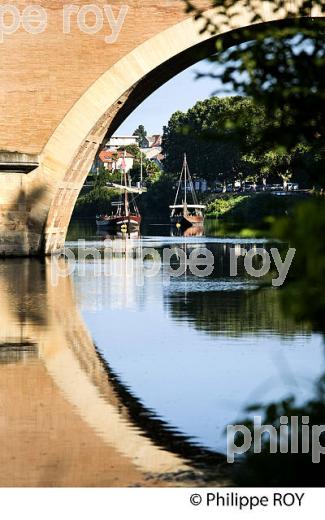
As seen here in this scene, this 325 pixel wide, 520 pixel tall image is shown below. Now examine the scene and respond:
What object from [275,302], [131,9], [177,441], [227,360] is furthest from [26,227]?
[177,441]

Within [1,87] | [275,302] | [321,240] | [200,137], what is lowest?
[275,302]

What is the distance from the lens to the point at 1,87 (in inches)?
1144

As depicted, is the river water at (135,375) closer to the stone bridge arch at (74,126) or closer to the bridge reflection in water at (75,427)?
the bridge reflection in water at (75,427)

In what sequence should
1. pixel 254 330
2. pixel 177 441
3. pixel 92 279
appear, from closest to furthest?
pixel 177 441 < pixel 254 330 < pixel 92 279

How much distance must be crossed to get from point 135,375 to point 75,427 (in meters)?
2.56

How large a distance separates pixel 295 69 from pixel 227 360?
6079 mm

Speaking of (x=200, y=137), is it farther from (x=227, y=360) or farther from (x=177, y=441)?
(x=227, y=360)

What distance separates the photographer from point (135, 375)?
10.9m

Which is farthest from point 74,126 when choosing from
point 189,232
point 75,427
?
A: point 189,232

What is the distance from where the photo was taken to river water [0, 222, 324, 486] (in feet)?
23.8
